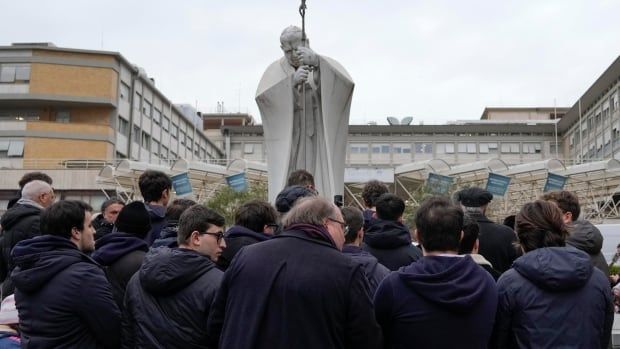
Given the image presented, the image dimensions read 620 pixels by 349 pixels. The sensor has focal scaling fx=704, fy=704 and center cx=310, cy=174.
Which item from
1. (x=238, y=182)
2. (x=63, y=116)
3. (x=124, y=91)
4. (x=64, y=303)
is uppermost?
(x=124, y=91)

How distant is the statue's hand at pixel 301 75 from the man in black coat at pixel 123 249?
496 cm

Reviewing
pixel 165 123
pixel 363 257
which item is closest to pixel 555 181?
pixel 363 257

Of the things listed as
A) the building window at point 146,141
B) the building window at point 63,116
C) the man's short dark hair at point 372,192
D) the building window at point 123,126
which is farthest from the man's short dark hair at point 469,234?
the building window at point 146,141

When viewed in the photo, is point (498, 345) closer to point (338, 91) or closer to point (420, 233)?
point (420, 233)

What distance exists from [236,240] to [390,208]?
1.23 m

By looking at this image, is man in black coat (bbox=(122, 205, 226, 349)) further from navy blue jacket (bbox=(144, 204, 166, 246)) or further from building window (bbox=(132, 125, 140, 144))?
building window (bbox=(132, 125, 140, 144))

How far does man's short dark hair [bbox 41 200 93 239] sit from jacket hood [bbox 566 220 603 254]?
3.31 m

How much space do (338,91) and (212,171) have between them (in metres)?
27.7

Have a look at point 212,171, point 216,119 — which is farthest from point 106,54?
point 216,119

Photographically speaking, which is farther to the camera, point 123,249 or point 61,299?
point 123,249

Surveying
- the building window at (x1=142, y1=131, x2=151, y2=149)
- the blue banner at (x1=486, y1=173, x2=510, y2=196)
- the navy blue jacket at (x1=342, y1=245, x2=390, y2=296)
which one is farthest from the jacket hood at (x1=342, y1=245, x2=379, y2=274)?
the building window at (x1=142, y1=131, x2=151, y2=149)

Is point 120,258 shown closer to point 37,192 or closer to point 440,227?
point 37,192

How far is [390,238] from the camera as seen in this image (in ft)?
17.0

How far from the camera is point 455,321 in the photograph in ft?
11.2
